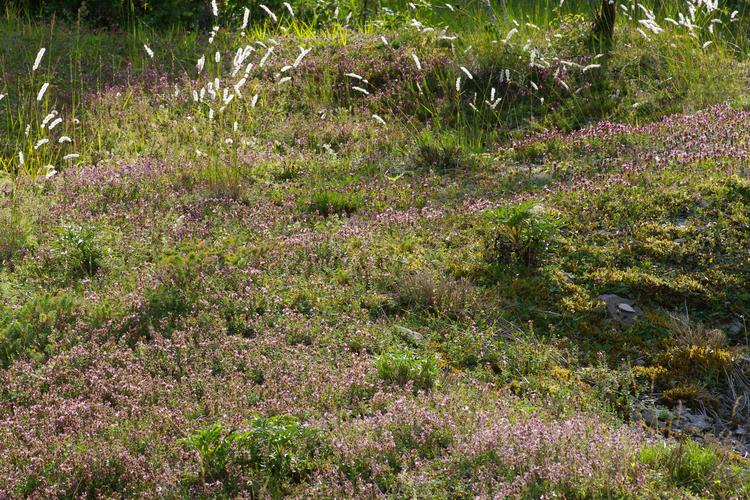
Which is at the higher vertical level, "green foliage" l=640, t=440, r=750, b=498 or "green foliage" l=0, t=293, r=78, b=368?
"green foliage" l=640, t=440, r=750, b=498

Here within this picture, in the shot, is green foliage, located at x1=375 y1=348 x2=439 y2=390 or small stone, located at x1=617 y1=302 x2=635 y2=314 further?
small stone, located at x1=617 y1=302 x2=635 y2=314

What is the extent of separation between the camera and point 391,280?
645 cm

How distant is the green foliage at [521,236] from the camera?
658 centimetres

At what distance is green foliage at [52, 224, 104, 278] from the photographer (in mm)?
6824

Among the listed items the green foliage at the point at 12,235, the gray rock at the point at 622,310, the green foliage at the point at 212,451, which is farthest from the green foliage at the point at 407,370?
the green foliage at the point at 12,235

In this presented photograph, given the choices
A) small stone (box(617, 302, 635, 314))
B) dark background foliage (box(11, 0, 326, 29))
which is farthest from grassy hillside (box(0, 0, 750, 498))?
dark background foliage (box(11, 0, 326, 29))

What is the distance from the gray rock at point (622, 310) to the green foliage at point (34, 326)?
4.01 meters

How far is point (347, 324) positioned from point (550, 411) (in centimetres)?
162

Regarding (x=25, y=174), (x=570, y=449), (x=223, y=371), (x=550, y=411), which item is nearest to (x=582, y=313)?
(x=550, y=411)

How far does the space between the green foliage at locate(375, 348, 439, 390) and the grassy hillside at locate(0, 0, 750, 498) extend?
0.02 meters

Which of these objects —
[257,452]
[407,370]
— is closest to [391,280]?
[407,370]

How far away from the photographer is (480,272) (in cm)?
661

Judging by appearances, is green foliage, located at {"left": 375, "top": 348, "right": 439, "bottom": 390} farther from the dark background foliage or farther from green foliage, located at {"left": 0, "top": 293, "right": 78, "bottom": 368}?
the dark background foliage

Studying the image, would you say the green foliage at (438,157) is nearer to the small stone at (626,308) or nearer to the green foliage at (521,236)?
the green foliage at (521,236)
